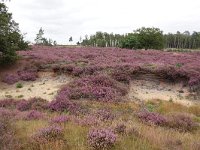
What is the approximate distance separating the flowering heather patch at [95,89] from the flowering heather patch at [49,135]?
1081 centimetres

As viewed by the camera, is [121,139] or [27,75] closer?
[121,139]

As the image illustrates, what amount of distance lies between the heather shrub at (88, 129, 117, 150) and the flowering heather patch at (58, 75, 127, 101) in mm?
11279

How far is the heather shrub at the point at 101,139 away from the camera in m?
9.81

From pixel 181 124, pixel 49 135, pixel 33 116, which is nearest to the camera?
pixel 49 135

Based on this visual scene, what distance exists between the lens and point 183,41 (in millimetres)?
158000

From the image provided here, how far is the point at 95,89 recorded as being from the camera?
23188 mm

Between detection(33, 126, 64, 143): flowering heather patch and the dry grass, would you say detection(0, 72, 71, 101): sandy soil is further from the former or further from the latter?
detection(33, 126, 64, 143): flowering heather patch

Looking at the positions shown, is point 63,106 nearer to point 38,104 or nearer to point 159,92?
point 38,104

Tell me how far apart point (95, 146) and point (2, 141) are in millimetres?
2775

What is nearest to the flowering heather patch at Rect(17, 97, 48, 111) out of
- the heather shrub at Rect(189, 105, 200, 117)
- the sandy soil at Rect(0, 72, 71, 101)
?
the sandy soil at Rect(0, 72, 71, 101)

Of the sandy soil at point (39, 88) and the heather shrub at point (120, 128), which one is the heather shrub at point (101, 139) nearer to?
the heather shrub at point (120, 128)

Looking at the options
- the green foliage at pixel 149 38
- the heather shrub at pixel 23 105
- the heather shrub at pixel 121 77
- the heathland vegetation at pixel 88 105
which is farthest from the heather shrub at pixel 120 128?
the green foliage at pixel 149 38

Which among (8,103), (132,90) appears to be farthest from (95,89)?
(8,103)

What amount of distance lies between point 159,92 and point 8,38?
14.2 meters
